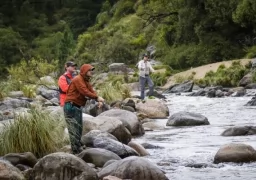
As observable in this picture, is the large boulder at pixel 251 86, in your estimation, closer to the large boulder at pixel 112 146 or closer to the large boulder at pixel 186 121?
the large boulder at pixel 186 121

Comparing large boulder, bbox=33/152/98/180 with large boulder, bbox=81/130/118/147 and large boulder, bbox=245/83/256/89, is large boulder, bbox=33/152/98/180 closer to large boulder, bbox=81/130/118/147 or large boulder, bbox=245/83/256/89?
large boulder, bbox=81/130/118/147

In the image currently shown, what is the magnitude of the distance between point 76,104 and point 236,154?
10.2ft

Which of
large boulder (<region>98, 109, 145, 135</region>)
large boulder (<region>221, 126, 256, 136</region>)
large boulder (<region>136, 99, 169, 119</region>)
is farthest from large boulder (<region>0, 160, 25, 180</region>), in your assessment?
large boulder (<region>136, 99, 169, 119</region>)

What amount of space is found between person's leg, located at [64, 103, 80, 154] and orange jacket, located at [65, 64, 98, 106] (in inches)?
5.8

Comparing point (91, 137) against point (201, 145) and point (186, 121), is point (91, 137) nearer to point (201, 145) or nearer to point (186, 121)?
point (201, 145)

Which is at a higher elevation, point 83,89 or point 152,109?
point 83,89

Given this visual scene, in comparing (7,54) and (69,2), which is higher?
(69,2)

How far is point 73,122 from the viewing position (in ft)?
33.1

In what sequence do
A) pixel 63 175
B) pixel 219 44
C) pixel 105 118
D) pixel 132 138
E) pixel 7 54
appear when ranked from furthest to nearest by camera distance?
pixel 7 54, pixel 219 44, pixel 132 138, pixel 105 118, pixel 63 175

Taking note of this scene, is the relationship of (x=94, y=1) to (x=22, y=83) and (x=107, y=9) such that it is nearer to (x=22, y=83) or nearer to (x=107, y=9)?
(x=107, y=9)

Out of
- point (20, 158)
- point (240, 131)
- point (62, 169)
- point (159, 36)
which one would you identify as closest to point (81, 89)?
point (20, 158)

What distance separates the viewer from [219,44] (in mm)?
42000

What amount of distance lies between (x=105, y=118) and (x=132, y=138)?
3.81ft

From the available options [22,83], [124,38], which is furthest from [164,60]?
[22,83]
